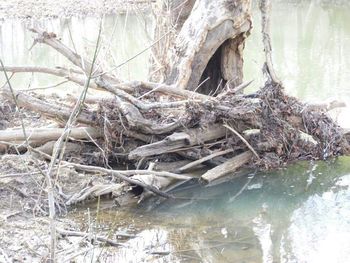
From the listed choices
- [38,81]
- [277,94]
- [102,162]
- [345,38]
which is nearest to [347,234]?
[277,94]

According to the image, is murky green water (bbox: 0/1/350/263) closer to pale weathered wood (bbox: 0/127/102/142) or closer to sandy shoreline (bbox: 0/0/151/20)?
pale weathered wood (bbox: 0/127/102/142)

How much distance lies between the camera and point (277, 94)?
7.33 metres

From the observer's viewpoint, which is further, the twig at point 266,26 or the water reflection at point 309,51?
the water reflection at point 309,51

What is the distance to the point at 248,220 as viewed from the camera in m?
6.11

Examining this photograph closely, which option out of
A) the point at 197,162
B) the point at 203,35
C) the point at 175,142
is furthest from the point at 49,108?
the point at 203,35

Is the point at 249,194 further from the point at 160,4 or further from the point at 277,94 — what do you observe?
the point at 160,4

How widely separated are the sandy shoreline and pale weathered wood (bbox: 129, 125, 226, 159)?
13359 mm

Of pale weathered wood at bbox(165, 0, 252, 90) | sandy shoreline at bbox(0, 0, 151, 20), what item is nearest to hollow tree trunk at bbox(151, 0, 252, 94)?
pale weathered wood at bbox(165, 0, 252, 90)

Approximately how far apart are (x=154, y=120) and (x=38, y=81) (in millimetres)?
5874

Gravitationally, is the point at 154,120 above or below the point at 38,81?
above

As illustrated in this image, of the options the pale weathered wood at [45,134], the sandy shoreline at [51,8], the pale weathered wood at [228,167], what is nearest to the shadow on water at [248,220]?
the pale weathered wood at [228,167]

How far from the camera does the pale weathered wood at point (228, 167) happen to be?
22.7 feet

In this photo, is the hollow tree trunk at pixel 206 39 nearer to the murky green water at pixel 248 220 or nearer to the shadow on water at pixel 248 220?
the murky green water at pixel 248 220

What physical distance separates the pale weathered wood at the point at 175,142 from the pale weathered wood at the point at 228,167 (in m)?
0.35
